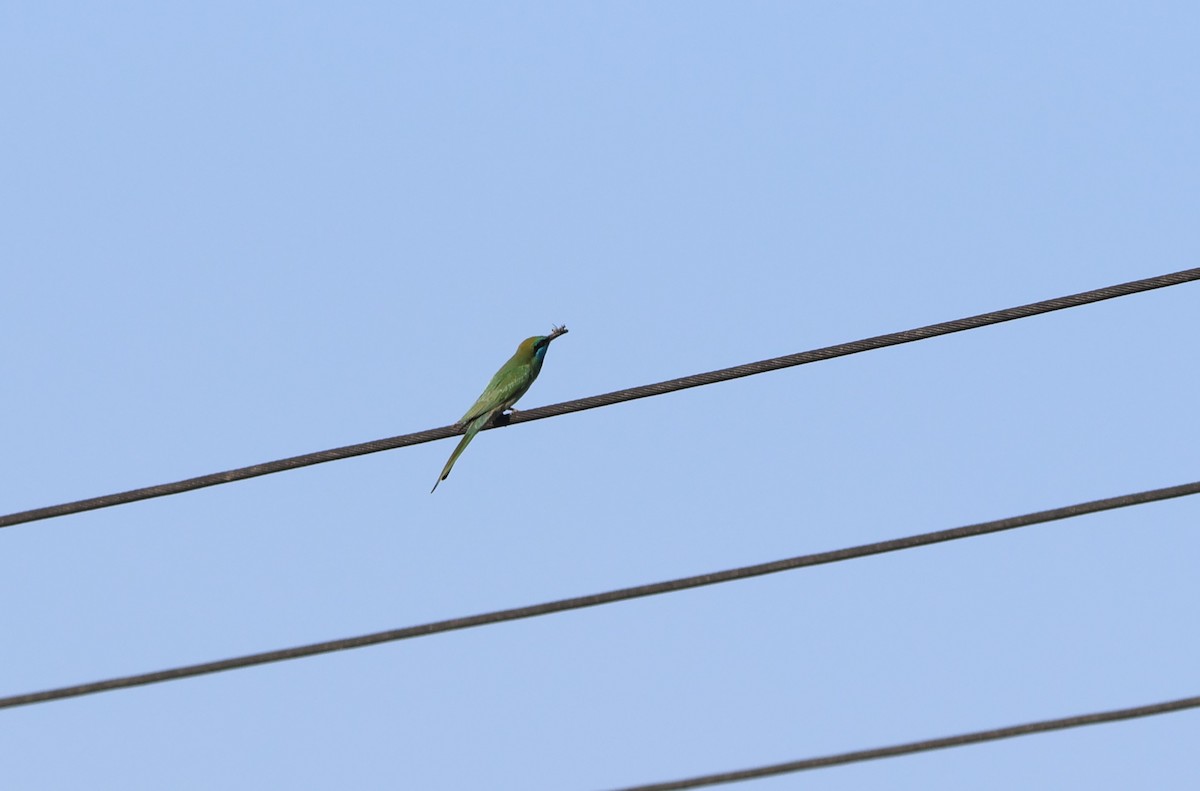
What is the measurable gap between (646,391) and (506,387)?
473cm

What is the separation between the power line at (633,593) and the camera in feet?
26.9

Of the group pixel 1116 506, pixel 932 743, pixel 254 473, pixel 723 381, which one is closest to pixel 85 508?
pixel 254 473

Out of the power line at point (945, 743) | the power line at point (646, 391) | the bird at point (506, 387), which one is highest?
the power line at point (646, 391)

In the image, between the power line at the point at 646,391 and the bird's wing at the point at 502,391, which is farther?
the bird's wing at the point at 502,391

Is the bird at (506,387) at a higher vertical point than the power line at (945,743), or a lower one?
higher

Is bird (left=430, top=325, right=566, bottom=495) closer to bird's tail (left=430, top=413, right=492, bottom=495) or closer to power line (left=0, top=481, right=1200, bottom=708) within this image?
bird's tail (left=430, top=413, right=492, bottom=495)

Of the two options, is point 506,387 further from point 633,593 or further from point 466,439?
point 633,593

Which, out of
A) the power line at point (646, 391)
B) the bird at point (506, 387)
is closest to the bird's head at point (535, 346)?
the bird at point (506, 387)

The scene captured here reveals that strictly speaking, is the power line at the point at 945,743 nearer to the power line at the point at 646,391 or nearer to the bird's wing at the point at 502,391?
the power line at the point at 646,391

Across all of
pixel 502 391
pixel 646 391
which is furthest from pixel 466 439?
pixel 646 391

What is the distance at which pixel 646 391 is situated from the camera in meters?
9.08

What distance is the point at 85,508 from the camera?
360 inches

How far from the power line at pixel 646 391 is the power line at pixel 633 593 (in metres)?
0.91

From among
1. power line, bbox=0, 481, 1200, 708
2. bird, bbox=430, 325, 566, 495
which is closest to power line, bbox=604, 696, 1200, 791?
power line, bbox=0, 481, 1200, 708
